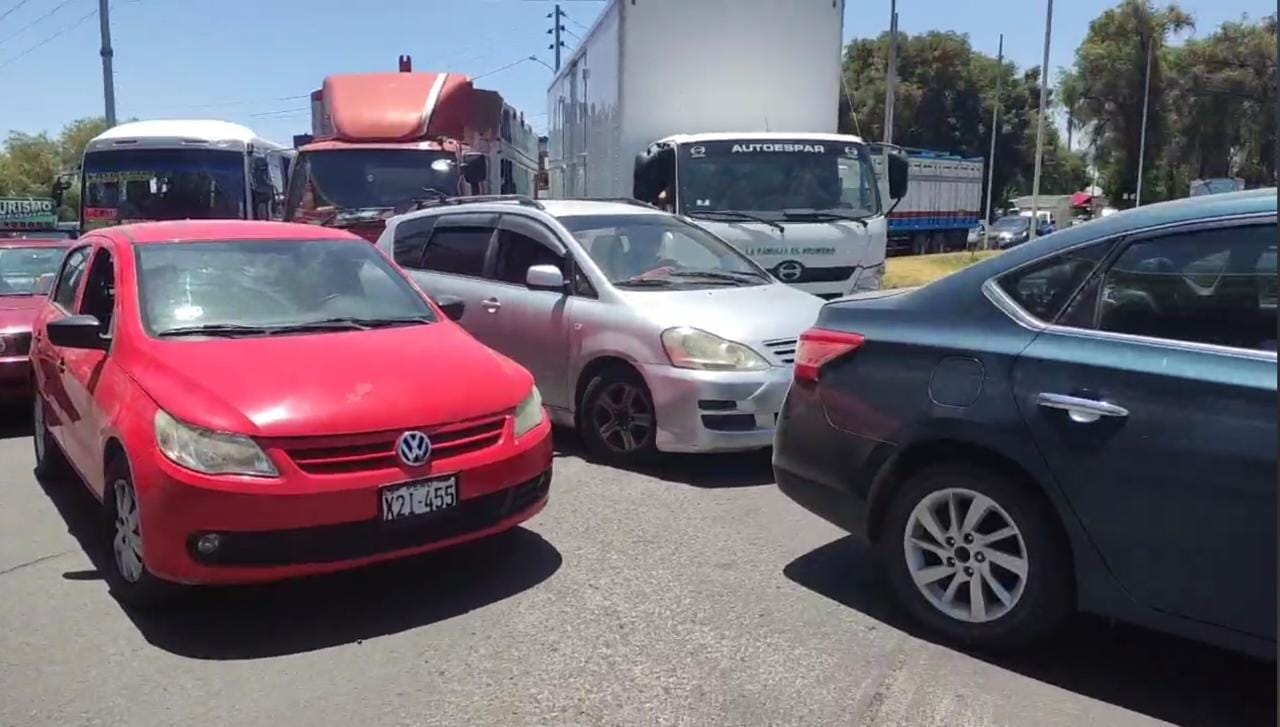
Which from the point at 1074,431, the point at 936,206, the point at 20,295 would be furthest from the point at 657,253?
the point at 936,206

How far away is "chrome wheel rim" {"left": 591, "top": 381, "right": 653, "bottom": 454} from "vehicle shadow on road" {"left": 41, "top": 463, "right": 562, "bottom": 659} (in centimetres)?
148

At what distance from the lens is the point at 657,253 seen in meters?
7.54

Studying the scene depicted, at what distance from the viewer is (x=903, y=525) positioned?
4250mm

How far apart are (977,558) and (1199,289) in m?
1.21

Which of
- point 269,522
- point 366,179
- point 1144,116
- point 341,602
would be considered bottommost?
point 341,602

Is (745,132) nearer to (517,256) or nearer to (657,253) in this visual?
(657,253)

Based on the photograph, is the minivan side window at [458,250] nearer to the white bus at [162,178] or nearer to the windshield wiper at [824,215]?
the windshield wiper at [824,215]

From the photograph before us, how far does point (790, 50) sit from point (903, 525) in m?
8.69

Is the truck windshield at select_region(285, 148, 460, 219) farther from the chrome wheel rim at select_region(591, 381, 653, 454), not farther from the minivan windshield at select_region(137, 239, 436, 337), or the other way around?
the minivan windshield at select_region(137, 239, 436, 337)

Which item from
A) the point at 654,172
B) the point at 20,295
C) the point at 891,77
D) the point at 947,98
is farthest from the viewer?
the point at 947,98

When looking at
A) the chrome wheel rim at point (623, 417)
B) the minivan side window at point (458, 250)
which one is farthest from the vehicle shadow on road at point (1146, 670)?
the minivan side window at point (458, 250)

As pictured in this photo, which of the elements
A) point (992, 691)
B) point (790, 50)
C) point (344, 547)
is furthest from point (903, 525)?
point (790, 50)

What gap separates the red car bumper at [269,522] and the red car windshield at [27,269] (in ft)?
19.6

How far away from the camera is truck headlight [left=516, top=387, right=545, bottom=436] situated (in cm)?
484
